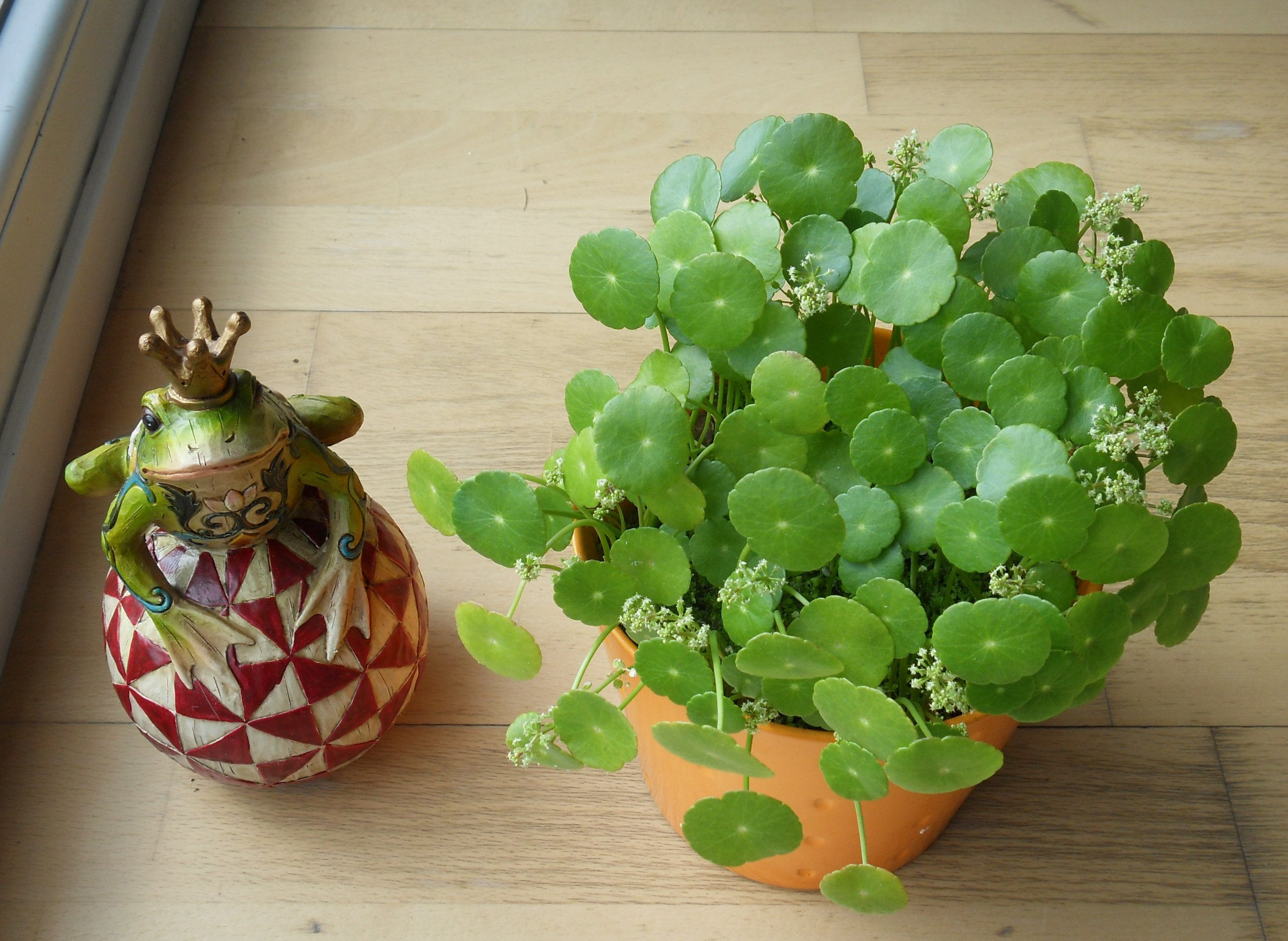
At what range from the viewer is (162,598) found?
0.65 metres

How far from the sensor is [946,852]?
79cm

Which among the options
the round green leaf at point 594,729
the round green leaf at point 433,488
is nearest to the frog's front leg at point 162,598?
the round green leaf at point 433,488

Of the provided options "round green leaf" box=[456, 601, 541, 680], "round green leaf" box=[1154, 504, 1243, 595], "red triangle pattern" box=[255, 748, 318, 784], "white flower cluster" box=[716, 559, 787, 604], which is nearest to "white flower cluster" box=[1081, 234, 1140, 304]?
"round green leaf" box=[1154, 504, 1243, 595]

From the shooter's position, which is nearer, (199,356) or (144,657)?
(199,356)

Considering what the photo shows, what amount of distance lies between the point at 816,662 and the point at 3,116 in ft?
2.63

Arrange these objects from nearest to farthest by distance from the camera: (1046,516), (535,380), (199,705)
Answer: (1046,516) → (199,705) → (535,380)

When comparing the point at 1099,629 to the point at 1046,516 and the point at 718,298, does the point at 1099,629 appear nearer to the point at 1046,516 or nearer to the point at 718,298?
the point at 1046,516

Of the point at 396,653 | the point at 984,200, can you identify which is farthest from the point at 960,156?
the point at 396,653

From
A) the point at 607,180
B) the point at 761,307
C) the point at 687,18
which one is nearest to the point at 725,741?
the point at 761,307

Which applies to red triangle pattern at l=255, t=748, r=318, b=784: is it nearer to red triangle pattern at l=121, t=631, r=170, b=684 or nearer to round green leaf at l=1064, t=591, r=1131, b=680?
red triangle pattern at l=121, t=631, r=170, b=684

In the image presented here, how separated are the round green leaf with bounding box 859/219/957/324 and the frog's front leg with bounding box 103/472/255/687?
38 cm

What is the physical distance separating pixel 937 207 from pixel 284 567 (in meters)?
0.41

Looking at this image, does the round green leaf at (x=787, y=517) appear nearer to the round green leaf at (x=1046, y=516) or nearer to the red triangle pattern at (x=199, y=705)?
the round green leaf at (x=1046, y=516)

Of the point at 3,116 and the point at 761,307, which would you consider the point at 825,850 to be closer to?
the point at 761,307
